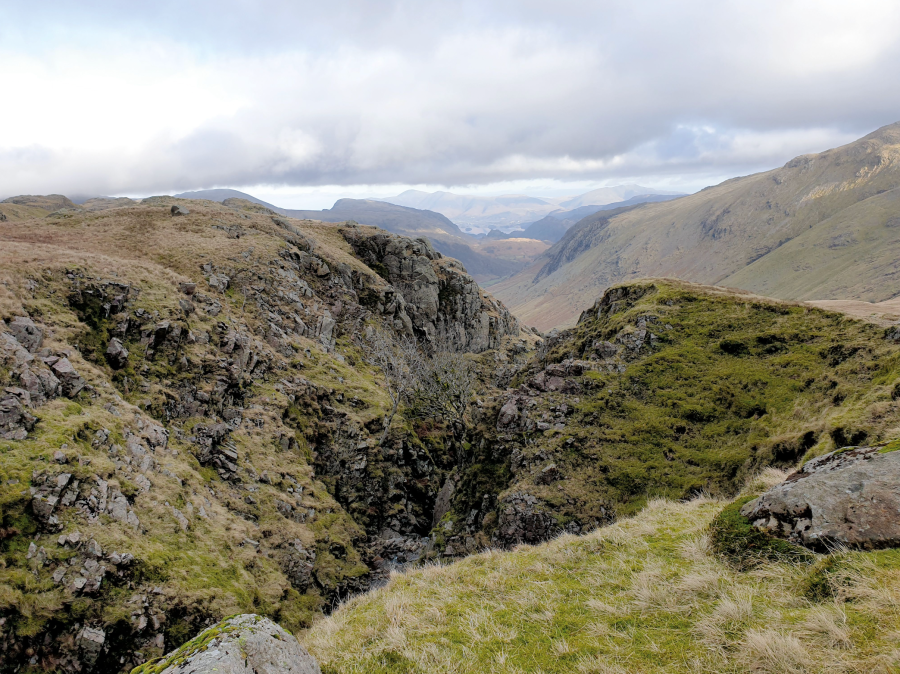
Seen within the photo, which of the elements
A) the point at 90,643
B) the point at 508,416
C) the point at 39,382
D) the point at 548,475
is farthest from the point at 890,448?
the point at 39,382

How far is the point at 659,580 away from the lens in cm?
968

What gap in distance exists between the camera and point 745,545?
955cm

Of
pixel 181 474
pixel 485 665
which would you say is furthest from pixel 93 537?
pixel 485 665

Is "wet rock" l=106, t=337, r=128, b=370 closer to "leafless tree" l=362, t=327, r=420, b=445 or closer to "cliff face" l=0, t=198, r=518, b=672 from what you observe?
"cliff face" l=0, t=198, r=518, b=672

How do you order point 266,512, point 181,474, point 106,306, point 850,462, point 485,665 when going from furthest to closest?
point 106,306
point 266,512
point 181,474
point 850,462
point 485,665

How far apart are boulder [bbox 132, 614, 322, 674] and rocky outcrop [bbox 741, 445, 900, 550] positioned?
10516 millimetres

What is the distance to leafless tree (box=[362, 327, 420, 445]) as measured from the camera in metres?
44.8

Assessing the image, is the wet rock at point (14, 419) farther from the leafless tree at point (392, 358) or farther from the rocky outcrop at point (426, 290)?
the rocky outcrop at point (426, 290)

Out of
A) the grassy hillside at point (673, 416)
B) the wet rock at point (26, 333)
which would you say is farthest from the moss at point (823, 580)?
the wet rock at point (26, 333)

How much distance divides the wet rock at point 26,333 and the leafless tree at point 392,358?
2502cm

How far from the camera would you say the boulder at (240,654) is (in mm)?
6988

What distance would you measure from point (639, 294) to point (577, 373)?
1642 centimetres

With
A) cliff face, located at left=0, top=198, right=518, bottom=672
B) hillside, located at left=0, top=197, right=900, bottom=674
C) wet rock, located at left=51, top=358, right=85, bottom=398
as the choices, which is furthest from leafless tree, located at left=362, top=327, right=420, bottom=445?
wet rock, located at left=51, top=358, right=85, bottom=398

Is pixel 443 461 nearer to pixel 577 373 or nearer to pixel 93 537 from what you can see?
pixel 577 373
